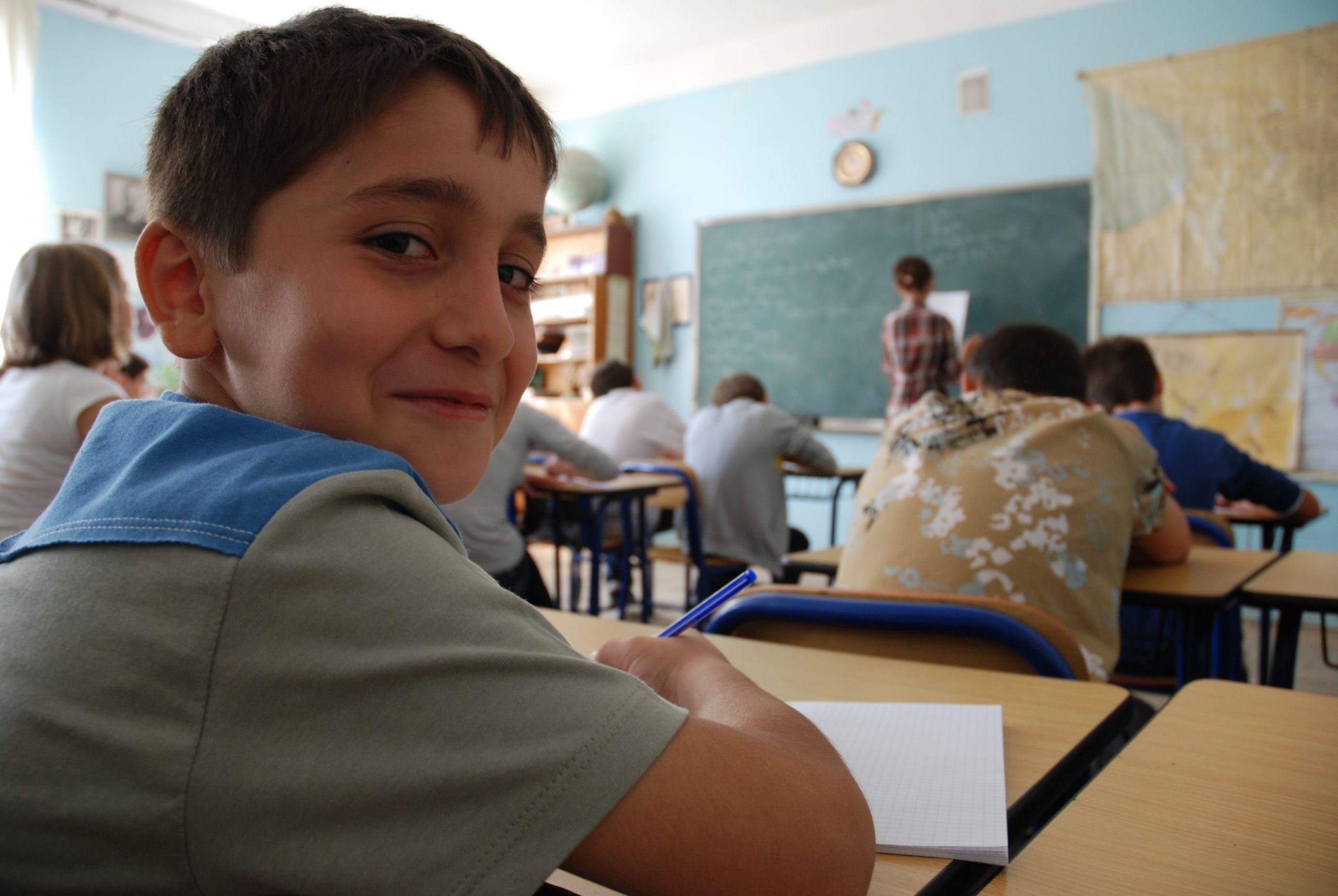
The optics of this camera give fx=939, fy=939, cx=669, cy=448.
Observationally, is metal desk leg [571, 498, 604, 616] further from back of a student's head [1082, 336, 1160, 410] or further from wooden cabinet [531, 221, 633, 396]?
wooden cabinet [531, 221, 633, 396]

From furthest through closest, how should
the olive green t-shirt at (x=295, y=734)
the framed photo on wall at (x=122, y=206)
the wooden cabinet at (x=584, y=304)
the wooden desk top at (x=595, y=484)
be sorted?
1. the wooden cabinet at (x=584, y=304)
2. the framed photo on wall at (x=122, y=206)
3. the wooden desk top at (x=595, y=484)
4. the olive green t-shirt at (x=295, y=734)

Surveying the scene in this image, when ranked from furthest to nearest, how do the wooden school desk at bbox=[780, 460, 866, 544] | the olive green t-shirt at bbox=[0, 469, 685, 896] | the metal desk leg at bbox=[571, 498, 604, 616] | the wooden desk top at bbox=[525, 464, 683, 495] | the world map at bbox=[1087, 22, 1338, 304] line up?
the wooden school desk at bbox=[780, 460, 866, 544] < the world map at bbox=[1087, 22, 1338, 304] < the metal desk leg at bbox=[571, 498, 604, 616] < the wooden desk top at bbox=[525, 464, 683, 495] < the olive green t-shirt at bbox=[0, 469, 685, 896]

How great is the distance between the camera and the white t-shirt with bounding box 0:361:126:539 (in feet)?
6.89

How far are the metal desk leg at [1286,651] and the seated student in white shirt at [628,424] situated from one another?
3.23 m

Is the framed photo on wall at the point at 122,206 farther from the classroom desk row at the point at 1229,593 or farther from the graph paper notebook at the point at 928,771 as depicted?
the graph paper notebook at the point at 928,771

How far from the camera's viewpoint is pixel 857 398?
19.0 feet

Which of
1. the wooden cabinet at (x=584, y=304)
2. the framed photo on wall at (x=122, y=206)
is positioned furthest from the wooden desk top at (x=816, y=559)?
the framed photo on wall at (x=122, y=206)

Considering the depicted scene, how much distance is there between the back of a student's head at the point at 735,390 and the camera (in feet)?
14.5

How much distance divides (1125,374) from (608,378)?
2.68 m

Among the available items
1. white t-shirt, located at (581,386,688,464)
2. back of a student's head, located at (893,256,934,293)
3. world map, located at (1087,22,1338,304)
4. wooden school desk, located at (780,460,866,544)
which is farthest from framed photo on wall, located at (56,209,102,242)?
world map, located at (1087,22,1338,304)

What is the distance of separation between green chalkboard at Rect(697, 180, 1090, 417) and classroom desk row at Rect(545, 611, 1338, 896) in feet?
14.7

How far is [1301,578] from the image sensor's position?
5.41ft

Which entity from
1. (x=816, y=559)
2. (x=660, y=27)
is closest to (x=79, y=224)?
(x=660, y=27)

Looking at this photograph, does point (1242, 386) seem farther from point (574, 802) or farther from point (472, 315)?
point (574, 802)
